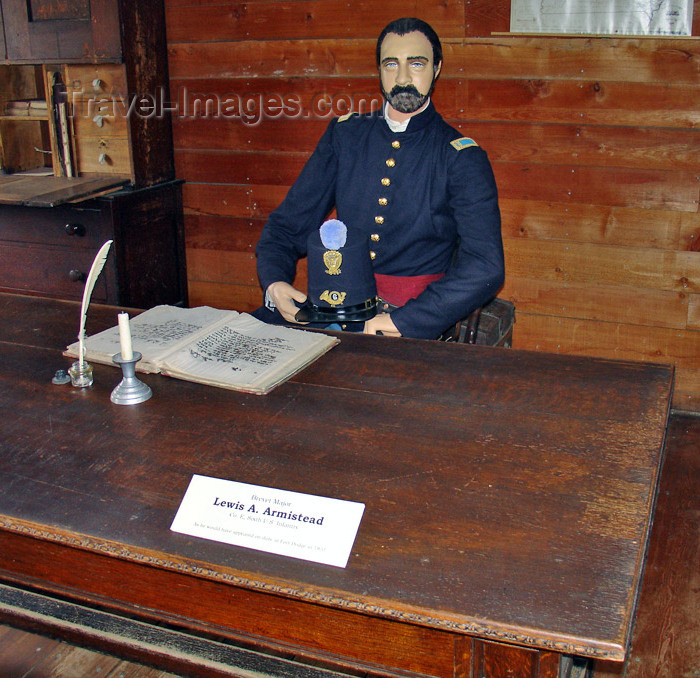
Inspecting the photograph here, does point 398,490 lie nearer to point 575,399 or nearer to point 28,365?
point 575,399

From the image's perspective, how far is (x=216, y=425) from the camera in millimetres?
1322

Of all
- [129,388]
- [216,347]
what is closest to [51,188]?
[216,347]

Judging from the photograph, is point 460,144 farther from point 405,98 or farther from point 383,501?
point 383,501

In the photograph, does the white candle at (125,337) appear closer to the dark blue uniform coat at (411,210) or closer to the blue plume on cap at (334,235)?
the blue plume on cap at (334,235)

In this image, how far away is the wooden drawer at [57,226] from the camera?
3132 mm

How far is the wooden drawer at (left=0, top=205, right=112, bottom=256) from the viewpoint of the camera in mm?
3132

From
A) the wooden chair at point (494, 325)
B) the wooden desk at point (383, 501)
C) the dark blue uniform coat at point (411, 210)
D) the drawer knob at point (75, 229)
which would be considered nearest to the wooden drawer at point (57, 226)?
Result: the drawer knob at point (75, 229)

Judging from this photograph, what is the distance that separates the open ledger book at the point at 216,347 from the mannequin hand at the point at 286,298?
1.22 feet

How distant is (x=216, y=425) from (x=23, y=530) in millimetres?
356

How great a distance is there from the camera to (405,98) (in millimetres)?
2215

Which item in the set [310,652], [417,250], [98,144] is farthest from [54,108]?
[310,652]

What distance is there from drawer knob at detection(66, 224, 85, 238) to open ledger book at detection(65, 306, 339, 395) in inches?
58.0

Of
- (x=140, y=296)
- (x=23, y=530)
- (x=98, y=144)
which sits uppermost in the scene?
(x=98, y=144)

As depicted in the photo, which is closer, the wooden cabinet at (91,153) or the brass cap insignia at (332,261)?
the brass cap insignia at (332,261)
